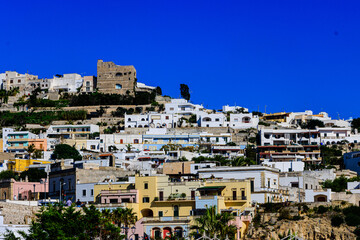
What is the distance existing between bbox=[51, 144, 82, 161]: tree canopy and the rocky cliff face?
37.1 metres

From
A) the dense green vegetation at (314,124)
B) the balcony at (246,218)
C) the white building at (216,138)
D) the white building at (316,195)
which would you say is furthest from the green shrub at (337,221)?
the dense green vegetation at (314,124)

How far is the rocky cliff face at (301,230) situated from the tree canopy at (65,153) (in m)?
37.1

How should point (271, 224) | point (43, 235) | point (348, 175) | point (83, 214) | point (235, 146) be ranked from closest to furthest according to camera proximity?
point (43, 235), point (83, 214), point (271, 224), point (348, 175), point (235, 146)

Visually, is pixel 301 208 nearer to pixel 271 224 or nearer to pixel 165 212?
pixel 271 224

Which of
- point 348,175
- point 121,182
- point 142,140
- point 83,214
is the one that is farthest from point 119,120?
point 83,214

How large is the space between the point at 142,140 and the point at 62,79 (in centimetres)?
3815

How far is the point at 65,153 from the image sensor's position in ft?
282

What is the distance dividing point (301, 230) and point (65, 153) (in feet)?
137

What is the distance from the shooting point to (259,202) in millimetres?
54594

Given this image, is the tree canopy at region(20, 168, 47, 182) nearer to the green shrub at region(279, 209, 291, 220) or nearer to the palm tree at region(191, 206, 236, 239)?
the palm tree at region(191, 206, 236, 239)

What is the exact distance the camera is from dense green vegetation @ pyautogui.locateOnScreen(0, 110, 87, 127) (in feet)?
355

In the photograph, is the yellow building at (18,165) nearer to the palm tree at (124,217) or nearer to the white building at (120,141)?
the white building at (120,141)

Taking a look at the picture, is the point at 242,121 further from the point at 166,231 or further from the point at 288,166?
the point at 166,231

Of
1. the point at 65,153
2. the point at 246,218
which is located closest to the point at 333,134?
the point at 65,153
